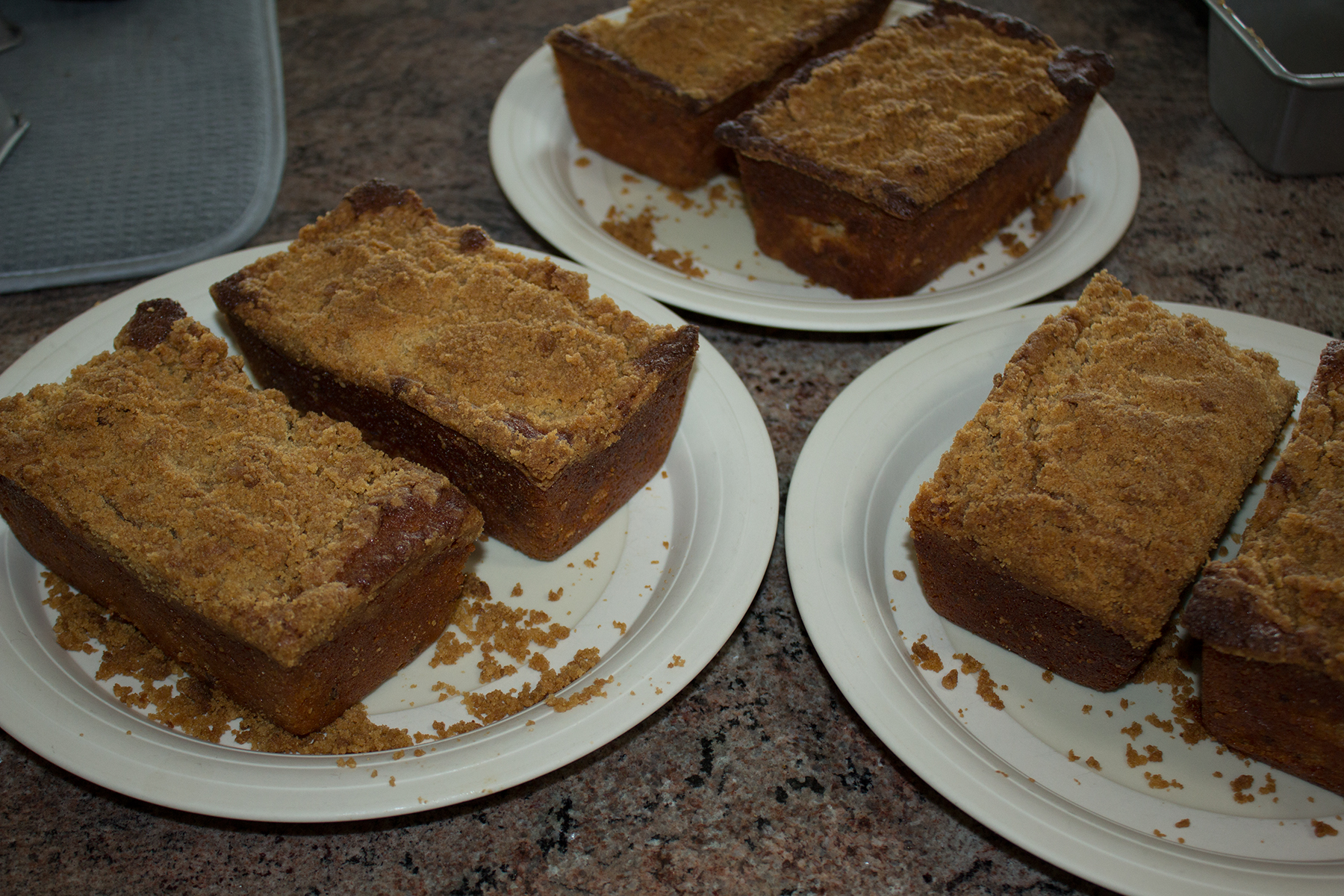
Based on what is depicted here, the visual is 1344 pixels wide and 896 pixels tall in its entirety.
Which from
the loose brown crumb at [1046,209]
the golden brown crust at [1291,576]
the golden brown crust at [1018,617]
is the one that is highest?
the golden brown crust at [1291,576]

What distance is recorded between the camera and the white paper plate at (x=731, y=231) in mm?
2357

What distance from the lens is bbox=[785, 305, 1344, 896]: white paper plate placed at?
146cm

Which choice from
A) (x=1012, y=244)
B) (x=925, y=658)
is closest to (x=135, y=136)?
(x=1012, y=244)

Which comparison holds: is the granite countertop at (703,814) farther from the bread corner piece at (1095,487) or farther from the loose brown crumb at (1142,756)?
the bread corner piece at (1095,487)

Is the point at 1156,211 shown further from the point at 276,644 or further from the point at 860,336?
the point at 276,644

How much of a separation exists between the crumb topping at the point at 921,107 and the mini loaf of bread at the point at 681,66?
223 mm

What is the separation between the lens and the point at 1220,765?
1.67m

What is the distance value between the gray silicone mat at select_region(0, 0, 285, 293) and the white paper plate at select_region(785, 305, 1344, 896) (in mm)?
1915

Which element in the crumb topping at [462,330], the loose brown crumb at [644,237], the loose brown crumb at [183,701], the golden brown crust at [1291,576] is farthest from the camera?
the loose brown crumb at [644,237]

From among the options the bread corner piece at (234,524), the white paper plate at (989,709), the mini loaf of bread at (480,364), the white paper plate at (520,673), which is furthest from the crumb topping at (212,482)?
the white paper plate at (989,709)

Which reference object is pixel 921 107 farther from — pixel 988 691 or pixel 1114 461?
pixel 988 691

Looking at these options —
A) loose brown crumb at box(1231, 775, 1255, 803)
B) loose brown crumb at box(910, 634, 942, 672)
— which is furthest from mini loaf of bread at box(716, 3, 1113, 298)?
loose brown crumb at box(1231, 775, 1255, 803)

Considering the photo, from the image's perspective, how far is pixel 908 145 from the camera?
2.42m

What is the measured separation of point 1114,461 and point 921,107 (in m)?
1.21
